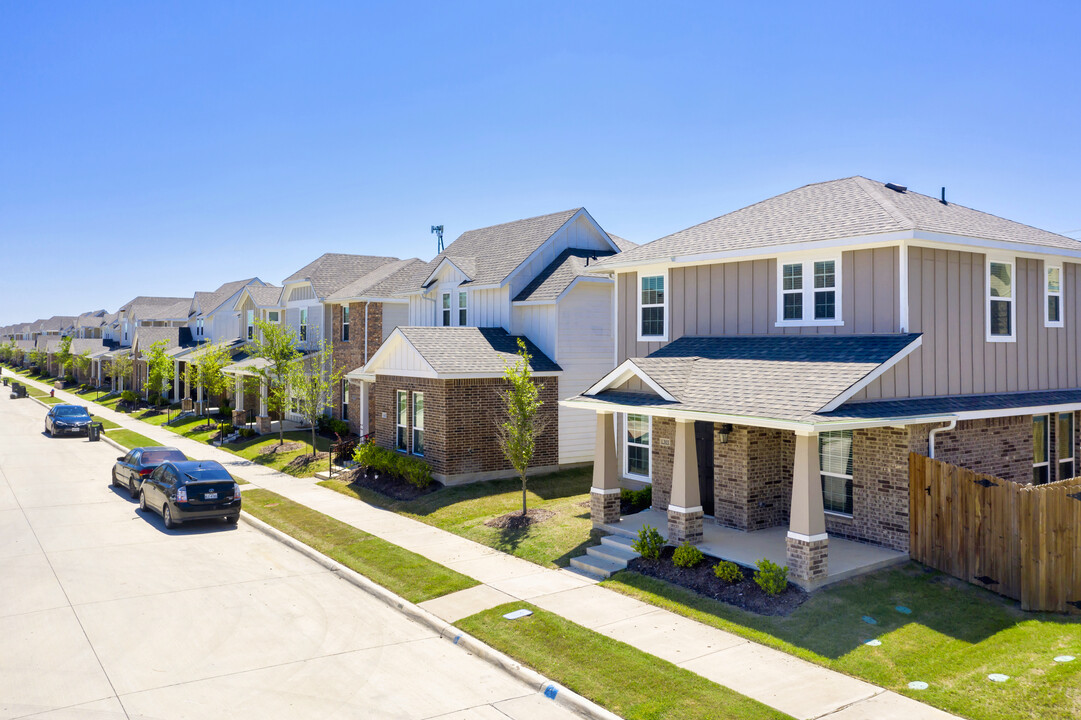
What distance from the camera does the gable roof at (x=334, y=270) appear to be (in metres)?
36.2

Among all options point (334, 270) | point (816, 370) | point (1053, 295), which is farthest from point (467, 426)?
point (334, 270)

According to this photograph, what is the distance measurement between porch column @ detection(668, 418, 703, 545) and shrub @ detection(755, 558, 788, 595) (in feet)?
6.54

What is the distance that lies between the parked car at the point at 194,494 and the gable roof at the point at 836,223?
11.3 metres

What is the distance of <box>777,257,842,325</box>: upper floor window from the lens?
14883mm

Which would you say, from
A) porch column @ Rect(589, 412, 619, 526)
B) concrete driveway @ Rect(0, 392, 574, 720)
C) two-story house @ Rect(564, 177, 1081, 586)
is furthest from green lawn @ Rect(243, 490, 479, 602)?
two-story house @ Rect(564, 177, 1081, 586)

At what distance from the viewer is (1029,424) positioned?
15414 mm

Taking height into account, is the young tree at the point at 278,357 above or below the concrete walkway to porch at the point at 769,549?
above

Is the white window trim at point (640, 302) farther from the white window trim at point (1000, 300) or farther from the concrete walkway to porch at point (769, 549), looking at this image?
the white window trim at point (1000, 300)

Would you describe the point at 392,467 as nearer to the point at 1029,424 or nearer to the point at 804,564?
the point at 804,564

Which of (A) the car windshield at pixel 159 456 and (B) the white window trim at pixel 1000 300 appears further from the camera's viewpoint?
(A) the car windshield at pixel 159 456

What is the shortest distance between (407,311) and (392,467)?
38.1ft

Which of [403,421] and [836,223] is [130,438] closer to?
[403,421]

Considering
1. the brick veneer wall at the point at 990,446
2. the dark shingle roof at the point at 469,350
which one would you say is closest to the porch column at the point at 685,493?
the brick veneer wall at the point at 990,446

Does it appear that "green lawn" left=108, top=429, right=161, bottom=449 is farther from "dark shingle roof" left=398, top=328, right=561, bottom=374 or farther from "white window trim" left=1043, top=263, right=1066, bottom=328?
"white window trim" left=1043, top=263, right=1066, bottom=328
